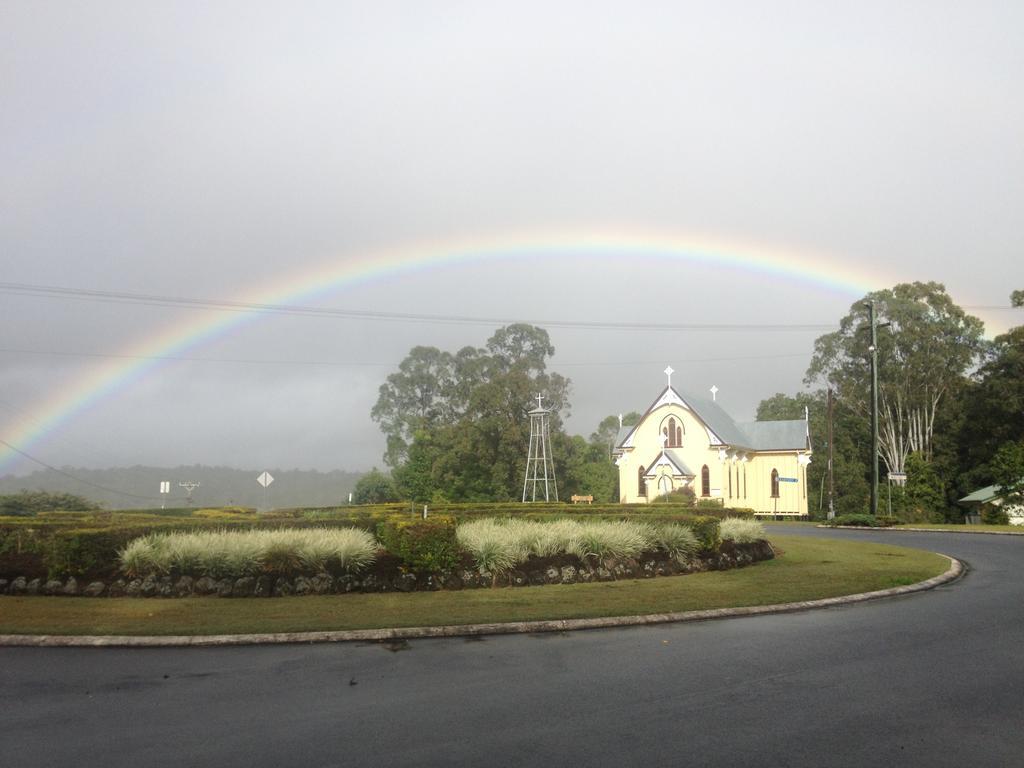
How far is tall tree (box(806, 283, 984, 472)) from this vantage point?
225 feet

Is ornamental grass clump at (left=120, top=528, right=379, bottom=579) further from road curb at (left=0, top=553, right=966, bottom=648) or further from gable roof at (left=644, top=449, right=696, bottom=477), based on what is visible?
gable roof at (left=644, top=449, right=696, bottom=477)

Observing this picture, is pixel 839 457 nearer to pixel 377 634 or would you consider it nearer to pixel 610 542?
pixel 610 542

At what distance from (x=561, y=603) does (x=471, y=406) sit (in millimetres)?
54724

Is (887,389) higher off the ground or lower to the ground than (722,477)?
higher

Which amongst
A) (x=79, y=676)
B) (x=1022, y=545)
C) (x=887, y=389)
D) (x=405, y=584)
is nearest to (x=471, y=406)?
(x=887, y=389)

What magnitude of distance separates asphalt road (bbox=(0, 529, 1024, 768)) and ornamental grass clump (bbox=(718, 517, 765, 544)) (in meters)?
9.00

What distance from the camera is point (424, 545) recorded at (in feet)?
53.2

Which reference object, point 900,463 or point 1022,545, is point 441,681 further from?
point 900,463

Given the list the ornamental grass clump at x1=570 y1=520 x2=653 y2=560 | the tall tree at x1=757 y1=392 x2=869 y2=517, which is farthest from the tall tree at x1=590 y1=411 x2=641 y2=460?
the ornamental grass clump at x1=570 y1=520 x2=653 y2=560

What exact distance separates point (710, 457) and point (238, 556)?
171 feet

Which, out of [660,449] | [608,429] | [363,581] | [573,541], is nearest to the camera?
[363,581]

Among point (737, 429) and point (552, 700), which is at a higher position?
point (737, 429)

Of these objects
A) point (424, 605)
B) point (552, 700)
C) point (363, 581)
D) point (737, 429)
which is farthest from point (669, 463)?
point (552, 700)

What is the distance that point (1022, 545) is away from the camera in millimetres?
27219
